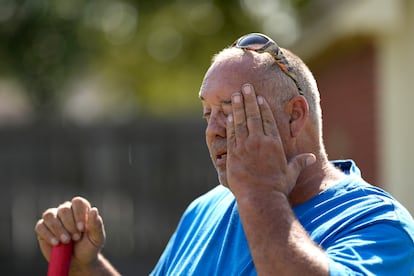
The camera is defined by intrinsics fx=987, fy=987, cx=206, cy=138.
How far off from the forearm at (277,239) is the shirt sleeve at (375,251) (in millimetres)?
88

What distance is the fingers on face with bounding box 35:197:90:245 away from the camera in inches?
151

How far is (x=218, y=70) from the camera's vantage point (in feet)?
11.4

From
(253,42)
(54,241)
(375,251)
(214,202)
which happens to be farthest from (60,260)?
(375,251)

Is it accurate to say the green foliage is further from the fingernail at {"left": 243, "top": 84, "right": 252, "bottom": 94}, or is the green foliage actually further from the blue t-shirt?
the fingernail at {"left": 243, "top": 84, "right": 252, "bottom": 94}

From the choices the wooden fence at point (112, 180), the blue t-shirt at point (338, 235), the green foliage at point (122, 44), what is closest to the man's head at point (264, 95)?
the blue t-shirt at point (338, 235)

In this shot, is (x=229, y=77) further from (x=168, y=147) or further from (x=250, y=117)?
(x=168, y=147)

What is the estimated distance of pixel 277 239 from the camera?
2988 mm

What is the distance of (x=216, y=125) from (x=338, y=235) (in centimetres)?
57

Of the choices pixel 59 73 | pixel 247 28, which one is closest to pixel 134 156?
pixel 59 73

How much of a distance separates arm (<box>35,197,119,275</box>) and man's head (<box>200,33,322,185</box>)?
663 millimetres

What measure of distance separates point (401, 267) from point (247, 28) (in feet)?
60.0

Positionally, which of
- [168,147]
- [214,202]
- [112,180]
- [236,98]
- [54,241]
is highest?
[236,98]

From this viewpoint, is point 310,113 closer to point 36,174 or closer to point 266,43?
point 266,43

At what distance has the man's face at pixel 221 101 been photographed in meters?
3.38
